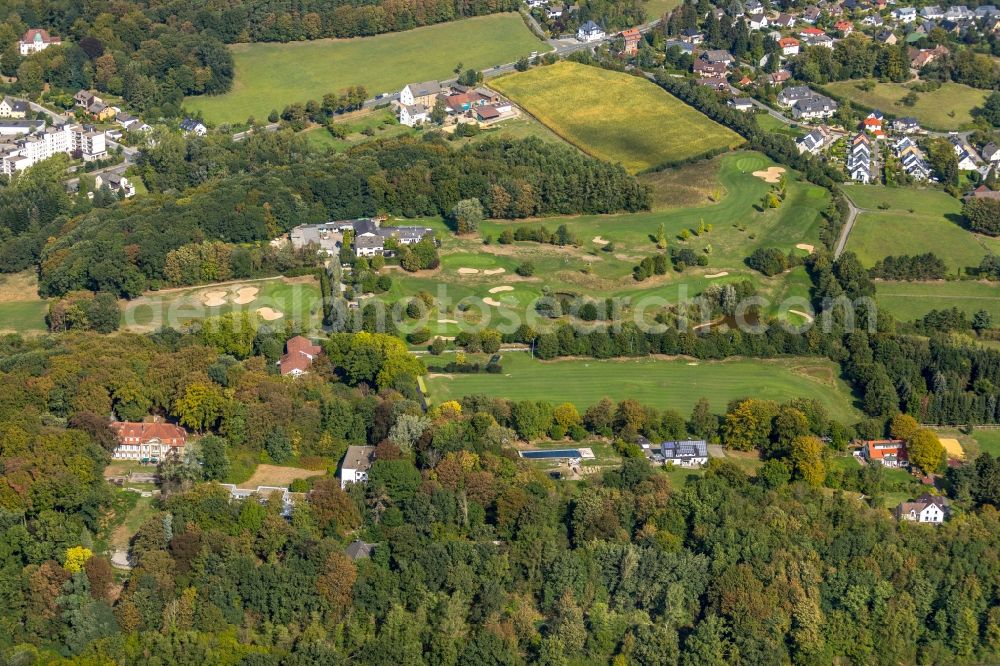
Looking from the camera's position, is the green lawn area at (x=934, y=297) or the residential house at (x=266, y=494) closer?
the residential house at (x=266, y=494)

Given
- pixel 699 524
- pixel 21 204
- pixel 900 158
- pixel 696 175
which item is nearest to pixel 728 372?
pixel 699 524

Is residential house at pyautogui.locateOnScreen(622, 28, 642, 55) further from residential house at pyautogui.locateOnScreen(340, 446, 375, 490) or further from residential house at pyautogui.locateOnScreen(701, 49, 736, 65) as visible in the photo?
residential house at pyautogui.locateOnScreen(340, 446, 375, 490)

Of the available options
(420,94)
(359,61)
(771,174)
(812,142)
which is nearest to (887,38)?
(812,142)

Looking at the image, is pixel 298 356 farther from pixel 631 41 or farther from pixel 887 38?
pixel 887 38

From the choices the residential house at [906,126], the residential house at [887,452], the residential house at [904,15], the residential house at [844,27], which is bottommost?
the residential house at [887,452]

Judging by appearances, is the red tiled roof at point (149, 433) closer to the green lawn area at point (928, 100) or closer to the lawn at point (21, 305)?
the lawn at point (21, 305)

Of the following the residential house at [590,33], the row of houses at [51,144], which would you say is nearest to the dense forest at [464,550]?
the row of houses at [51,144]

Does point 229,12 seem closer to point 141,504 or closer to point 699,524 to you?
point 141,504
